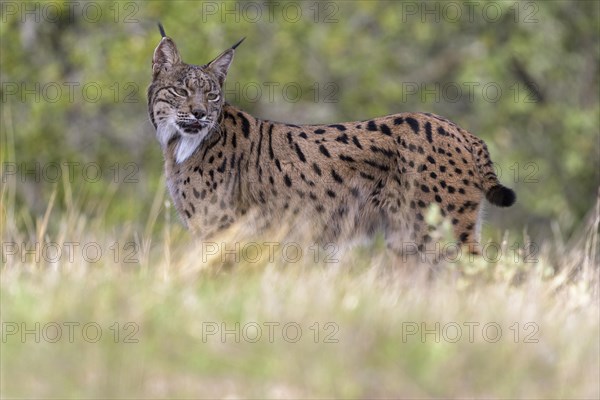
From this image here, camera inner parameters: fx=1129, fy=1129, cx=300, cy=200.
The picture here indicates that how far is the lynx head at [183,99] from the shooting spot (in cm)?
769

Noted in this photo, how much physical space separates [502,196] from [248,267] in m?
1.84

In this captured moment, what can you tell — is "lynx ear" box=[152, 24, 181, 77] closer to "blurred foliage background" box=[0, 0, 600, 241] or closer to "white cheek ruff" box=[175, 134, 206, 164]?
"white cheek ruff" box=[175, 134, 206, 164]

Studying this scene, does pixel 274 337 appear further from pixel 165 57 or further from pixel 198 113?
pixel 165 57

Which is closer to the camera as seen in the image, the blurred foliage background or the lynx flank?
the lynx flank

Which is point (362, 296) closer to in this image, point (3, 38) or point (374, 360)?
point (374, 360)

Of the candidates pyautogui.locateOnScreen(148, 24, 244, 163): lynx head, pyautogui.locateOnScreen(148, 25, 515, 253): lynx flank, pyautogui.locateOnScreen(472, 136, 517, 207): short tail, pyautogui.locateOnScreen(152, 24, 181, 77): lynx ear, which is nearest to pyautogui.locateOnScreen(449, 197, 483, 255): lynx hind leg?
pyautogui.locateOnScreen(148, 25, 515, 253): lynx flank

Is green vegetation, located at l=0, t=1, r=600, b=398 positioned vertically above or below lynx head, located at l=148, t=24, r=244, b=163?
below

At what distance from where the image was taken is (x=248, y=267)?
6453mm

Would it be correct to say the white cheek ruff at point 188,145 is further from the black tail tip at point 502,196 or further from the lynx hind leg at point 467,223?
the black tail tip at point 502,196

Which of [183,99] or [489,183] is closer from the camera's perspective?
[489,183]

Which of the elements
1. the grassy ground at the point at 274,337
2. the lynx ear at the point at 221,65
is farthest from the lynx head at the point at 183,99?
the grassy ground at the point at 274,337

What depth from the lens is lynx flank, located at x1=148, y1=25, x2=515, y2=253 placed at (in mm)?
7504

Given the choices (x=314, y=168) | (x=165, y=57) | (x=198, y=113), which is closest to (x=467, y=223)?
(x=314, y=168)

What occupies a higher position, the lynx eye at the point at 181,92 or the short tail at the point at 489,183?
the lynx eye at the point at 181,92
